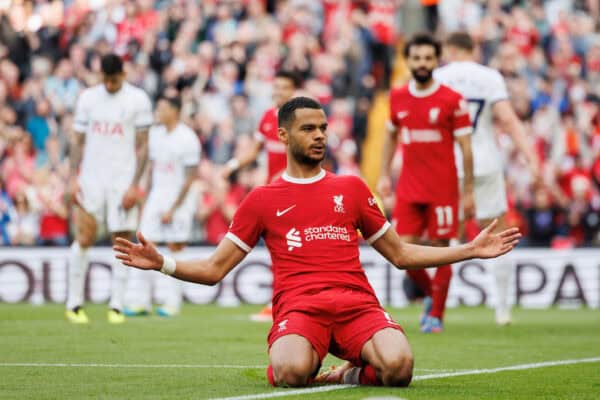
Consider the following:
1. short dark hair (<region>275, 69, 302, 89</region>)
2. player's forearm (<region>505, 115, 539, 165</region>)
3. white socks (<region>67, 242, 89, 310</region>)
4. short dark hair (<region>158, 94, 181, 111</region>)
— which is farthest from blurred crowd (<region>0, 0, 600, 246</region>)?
player's forearm (<region>505, 115, 539, 165</region>)

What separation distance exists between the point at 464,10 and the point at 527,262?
871 centimetres

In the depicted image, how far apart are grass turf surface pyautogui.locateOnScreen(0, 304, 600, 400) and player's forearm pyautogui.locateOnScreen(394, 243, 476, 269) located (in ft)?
2.34

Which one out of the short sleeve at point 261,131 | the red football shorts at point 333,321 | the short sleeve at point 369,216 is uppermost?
the short sleeve at point 261,131

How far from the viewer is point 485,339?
42.1 feet

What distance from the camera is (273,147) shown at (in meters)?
15.7

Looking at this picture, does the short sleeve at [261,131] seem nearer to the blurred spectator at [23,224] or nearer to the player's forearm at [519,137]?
the player's forearm at [519,137]

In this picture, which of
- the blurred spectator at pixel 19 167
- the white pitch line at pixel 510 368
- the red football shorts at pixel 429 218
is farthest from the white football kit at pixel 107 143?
the blurred spectator at pixel 19 167

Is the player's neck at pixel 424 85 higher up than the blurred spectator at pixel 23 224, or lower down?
higher up

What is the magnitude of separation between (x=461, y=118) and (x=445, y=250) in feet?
16.5

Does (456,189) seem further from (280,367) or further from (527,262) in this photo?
(527,262)

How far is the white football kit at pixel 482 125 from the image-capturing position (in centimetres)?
1455

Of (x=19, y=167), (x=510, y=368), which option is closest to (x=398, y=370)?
(x=510, y=368)

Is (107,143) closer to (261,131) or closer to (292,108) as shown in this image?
(261,131)

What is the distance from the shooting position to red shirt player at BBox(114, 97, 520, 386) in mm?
8539
